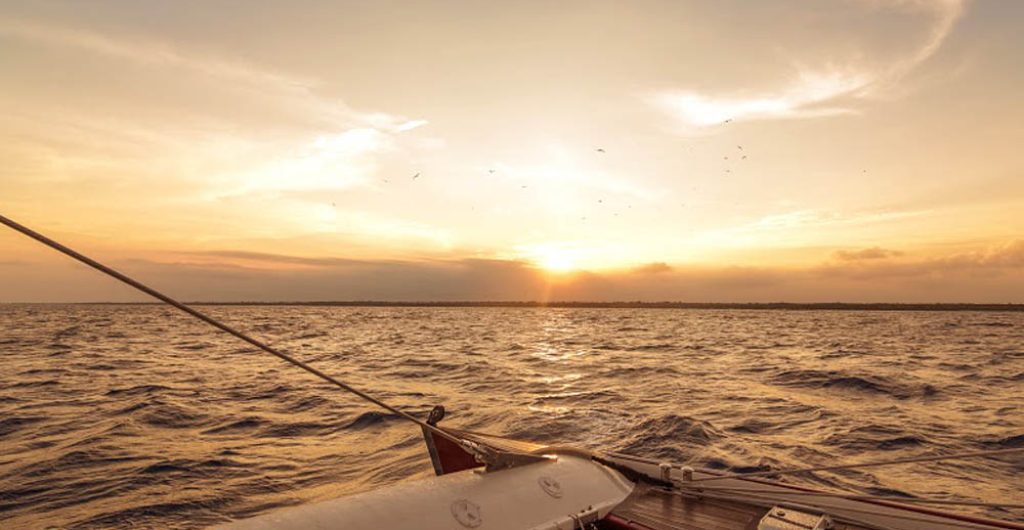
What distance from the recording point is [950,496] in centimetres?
851

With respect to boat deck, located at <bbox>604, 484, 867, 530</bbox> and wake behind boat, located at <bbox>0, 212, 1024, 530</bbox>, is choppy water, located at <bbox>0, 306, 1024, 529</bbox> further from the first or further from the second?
boat deck, located at <bbox>604, 484, 867, 530</bbox>

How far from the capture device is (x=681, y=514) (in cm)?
543

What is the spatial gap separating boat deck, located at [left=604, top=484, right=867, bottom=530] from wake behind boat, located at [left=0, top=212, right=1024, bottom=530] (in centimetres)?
1

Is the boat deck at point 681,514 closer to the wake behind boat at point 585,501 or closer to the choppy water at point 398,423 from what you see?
the wake behind boat at point 585,501

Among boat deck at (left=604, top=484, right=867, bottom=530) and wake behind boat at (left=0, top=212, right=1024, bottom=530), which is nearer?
wake behind boat at (left=0, top=212, right=1024, bottom=530)

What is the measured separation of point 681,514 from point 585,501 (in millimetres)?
980

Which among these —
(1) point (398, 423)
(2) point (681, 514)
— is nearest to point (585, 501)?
(2) point (681, 514)

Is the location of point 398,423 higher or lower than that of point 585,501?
lower

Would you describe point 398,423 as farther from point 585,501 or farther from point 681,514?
point 681,514

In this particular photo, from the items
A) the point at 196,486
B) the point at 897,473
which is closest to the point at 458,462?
the point at 196,486

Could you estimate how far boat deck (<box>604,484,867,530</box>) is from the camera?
5.09 meters

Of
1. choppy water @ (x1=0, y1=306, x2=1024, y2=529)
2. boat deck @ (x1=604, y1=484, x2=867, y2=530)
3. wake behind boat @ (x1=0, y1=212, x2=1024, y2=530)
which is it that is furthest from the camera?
choppy water @ (x1=0, y1=306, x2=1024, y2=529)

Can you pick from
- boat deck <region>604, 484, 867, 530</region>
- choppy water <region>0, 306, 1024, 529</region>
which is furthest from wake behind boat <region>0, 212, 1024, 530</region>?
choppy water <region>0, 306, 1024, 529</region>

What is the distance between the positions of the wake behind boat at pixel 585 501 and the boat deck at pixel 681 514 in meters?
0.01
